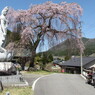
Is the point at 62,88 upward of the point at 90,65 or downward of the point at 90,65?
downward

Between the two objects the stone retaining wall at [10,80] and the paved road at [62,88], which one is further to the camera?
the stone retaining wall at [10,80]

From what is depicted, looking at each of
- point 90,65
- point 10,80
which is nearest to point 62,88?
point 10,80

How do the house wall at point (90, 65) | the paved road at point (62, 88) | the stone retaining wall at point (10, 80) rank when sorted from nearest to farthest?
the paved road at point (62, 88), the stone retaining wall at point (10, 80), the house wall at point (90, 65)

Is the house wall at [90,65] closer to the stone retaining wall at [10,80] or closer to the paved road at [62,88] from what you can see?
the paved road at [62,88]

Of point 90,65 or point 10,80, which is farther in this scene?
point 90,65

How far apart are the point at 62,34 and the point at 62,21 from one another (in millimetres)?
1716

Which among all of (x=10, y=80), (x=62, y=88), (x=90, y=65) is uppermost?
(x=90, y=65)

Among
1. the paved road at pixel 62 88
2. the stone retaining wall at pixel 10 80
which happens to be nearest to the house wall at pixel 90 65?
the paved road at pixel 62 88

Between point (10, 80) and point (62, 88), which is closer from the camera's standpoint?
point (62, 88)

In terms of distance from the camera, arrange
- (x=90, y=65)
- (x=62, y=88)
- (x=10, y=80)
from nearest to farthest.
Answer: (x=62, y=88) < (x=10, y=80) < (x=90, y=65)

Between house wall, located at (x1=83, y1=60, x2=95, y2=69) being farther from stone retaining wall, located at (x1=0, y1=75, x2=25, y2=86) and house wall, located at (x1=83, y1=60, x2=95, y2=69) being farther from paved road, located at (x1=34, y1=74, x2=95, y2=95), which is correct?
stone retaining wall, located at (x1=0, y1=75, x2=25, y2=86)

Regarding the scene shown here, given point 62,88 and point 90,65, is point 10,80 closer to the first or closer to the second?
point 62,88

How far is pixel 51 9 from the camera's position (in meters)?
23.4

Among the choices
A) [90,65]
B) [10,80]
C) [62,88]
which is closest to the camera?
[62,88]
